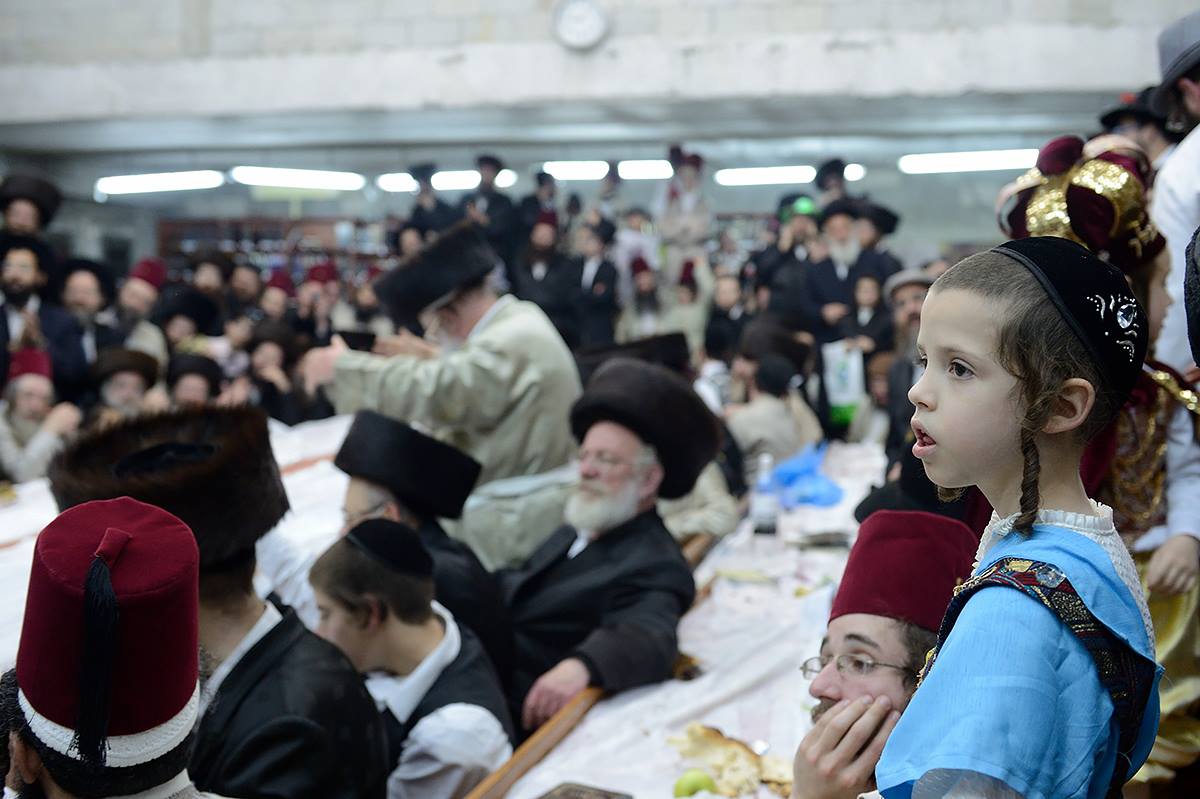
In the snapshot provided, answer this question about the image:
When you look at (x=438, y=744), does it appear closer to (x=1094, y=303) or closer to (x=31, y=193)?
(x=1094, y=303)

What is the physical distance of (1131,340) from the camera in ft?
3.78

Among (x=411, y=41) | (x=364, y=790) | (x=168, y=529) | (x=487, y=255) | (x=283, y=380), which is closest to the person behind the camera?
(x=168, y=529)

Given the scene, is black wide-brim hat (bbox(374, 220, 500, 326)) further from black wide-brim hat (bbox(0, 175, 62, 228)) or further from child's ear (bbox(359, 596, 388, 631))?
black wide-brim hat (bbox(0, 175, 62, 228))

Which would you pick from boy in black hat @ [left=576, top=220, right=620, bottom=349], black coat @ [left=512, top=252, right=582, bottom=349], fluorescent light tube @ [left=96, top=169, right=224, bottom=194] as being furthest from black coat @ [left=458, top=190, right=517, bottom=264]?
fluorescent light tube @ [left=96, top=169, right=224, bottom=194]

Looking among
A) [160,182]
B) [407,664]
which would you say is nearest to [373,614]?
[407,664]

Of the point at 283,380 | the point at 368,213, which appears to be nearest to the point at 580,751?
the point at 283,380

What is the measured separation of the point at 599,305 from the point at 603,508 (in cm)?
705

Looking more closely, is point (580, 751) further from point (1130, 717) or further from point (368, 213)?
point (368, 213)

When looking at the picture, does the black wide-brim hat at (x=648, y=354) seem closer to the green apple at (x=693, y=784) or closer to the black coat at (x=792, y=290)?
the green apple at (x=693, y=784)

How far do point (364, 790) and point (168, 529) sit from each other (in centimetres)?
76

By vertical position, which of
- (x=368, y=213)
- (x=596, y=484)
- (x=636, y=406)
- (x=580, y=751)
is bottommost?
(x=580, y=751)

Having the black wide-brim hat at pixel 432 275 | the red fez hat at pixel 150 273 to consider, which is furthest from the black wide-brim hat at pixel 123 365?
the black wide-brim hat at pixel 432 275

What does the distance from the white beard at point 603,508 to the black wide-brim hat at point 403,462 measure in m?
0.42

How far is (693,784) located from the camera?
2.33 m
